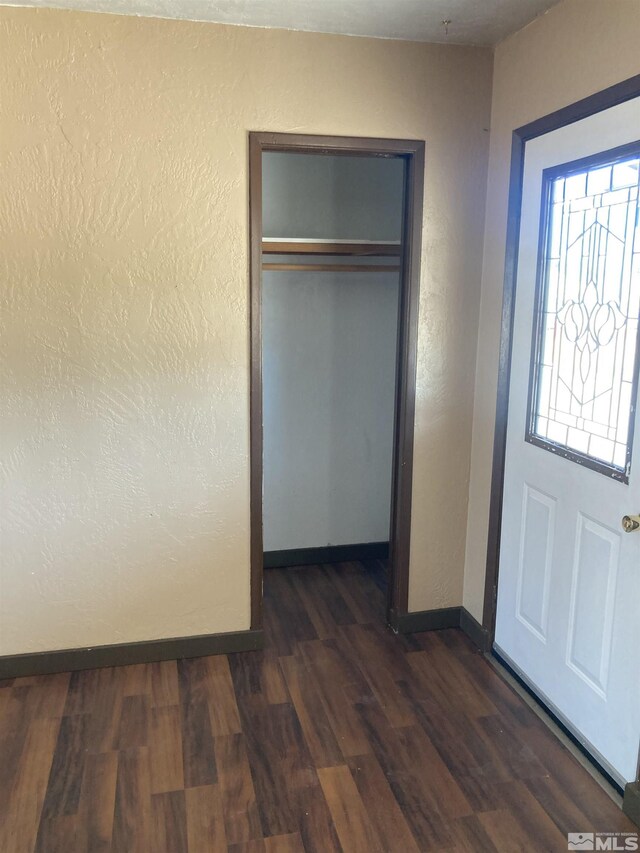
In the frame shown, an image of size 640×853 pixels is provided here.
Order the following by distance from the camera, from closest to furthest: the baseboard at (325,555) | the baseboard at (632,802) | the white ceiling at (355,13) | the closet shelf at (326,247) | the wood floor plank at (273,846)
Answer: the wood floor plank at (273,846)
the baseboard at (632,802)
the white ceiling at (355,13)
the closet shelf at (326,247)
the baseboard at (325,555)

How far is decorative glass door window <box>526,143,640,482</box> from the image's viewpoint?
202 centimetres

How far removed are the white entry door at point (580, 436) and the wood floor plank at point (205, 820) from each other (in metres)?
1.24

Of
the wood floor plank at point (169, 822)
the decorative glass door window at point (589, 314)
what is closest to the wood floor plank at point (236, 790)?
the wood floor plank at point (169, 822)

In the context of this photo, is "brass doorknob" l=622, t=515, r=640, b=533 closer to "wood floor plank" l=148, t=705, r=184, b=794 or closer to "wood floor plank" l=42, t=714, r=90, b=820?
"wood floor plank" l=148, t=705, r=184, b=794

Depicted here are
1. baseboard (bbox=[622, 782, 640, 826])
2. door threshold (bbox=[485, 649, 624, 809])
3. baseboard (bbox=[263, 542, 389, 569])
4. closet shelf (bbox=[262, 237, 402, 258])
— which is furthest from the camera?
baseboard (bbox=[263, 542, 389, 569])

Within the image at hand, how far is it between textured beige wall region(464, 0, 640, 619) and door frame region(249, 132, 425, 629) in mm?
295

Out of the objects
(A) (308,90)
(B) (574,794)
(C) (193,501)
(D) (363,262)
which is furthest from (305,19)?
(B) (574,794)

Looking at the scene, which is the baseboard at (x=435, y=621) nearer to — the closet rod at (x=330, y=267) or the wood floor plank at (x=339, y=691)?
the wood floor plank at (x=339, y=691)

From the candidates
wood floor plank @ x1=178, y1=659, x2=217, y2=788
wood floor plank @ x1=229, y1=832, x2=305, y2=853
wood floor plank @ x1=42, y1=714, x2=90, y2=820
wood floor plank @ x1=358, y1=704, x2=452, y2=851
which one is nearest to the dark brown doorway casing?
wood floor plank @ x1=358, y1=704, x2=452, y2=851

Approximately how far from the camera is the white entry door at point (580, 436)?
2.04 m

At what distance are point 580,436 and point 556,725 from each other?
107cm

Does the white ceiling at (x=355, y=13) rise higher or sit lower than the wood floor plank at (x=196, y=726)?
higher

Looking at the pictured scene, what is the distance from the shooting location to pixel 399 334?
289 centimetres

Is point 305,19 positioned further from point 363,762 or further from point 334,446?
point 363,762
